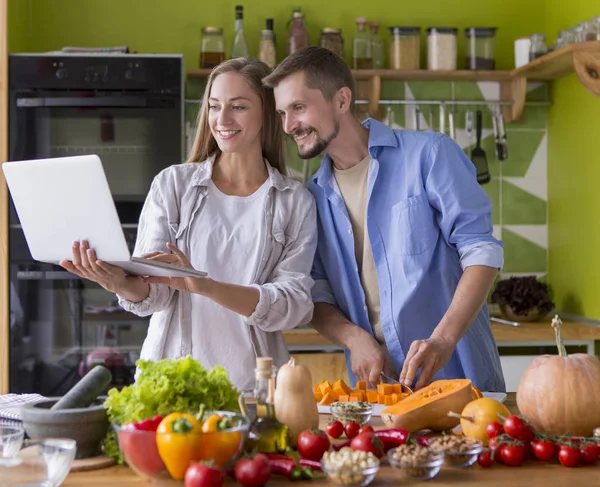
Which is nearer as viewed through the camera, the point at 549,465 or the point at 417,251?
the point at 549,465

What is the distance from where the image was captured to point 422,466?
1322 mm

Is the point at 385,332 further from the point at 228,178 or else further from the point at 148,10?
the point at 148,10

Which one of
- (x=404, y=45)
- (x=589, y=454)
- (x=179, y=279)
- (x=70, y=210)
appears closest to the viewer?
(x=589, y=454)

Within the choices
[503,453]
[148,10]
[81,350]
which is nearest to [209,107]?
[503,453]

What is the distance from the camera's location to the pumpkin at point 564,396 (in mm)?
1556

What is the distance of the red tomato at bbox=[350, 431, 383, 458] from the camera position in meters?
1.39

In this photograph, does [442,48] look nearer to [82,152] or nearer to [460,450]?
[82,152]

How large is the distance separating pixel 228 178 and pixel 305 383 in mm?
904

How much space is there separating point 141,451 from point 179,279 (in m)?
0.77

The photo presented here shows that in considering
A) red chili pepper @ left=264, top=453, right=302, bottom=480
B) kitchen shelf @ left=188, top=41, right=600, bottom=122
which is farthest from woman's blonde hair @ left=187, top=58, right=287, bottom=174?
kitchen shelf @ left=188, top=41, right=600, bottom=122

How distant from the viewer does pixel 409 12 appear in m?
4.15

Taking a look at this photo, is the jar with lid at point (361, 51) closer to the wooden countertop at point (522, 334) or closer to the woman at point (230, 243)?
the wooden countertop at point (522, 334)

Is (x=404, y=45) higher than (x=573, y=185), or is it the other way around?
(x=404, y=45)

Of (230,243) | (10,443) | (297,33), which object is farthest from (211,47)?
(10,443)
